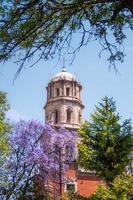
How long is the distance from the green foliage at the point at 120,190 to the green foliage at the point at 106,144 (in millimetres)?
931

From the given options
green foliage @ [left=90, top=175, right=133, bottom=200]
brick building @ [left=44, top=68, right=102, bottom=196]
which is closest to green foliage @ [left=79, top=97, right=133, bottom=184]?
green foliage @ [left=90, top=175, right=133, bottom=200]

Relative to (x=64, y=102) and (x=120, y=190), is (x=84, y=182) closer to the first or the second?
(x=64, y=102)

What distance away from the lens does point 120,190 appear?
21.0 m

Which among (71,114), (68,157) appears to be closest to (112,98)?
(68,157)

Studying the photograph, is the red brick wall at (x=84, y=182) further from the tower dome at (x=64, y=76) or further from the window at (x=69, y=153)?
the tower dome at (x=64, y=76)

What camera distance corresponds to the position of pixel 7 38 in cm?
811

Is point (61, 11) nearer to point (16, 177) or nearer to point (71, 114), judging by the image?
point (16, 177)

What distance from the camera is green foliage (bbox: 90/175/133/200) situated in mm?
20906

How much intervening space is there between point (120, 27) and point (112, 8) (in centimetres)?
53

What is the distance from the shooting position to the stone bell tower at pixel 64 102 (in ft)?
191

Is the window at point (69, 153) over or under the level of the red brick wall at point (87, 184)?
over

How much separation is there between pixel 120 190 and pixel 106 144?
299 centimetres

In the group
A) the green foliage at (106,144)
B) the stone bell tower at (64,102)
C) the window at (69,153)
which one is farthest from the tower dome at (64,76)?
the green foliage at (106,144)

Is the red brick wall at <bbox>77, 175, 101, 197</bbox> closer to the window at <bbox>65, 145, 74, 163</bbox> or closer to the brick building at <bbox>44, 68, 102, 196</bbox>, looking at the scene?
the window at <bbox>65, 145, 74, 163</bbox>
